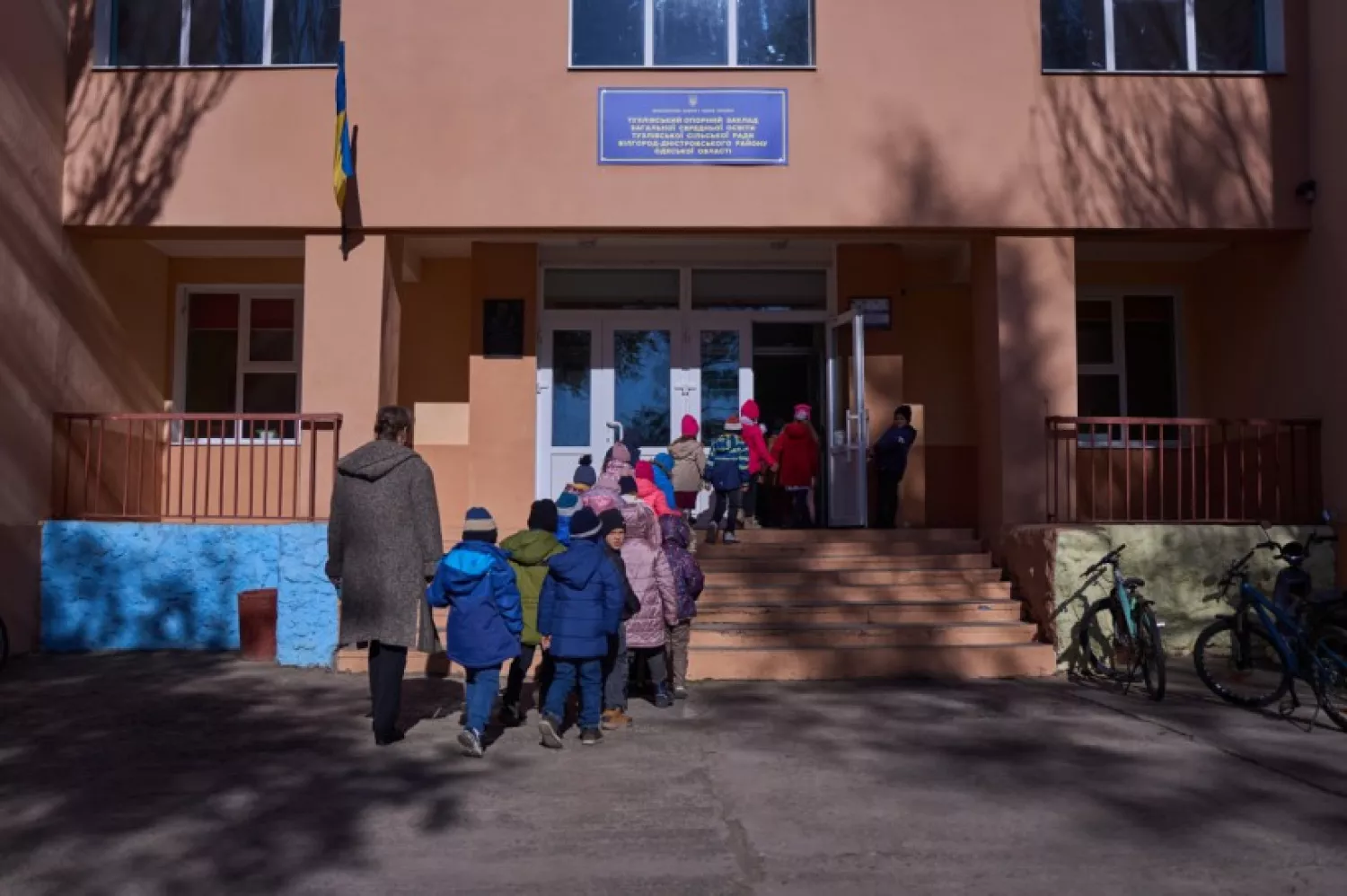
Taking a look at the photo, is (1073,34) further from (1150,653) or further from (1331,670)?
(1331,670)

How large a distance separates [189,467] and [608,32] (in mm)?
6247

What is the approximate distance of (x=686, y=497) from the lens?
40.1 feet

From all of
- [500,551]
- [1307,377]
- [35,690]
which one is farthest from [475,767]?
[1307,377]

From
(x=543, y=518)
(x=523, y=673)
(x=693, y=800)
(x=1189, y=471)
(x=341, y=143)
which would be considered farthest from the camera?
(x=1189, y=471)

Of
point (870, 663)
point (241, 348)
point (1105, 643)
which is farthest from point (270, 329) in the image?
point (1105, 643)

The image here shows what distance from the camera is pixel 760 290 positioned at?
14133 millimetres

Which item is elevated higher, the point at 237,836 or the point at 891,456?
the point at 891,456

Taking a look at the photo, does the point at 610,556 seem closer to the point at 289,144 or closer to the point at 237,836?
the point at 237,836

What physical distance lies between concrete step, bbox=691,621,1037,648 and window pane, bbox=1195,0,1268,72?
19.2ft

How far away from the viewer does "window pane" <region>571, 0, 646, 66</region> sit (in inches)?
468

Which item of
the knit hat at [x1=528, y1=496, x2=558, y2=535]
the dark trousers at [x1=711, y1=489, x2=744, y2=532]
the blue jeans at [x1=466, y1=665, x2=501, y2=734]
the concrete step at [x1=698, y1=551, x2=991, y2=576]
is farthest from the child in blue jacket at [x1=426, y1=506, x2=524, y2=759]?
the dark trousers at [x1=711, y1=489, x2=744, y2=532]

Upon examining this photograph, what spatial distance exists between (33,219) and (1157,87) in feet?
33.9

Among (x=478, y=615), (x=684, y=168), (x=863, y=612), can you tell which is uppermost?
(x=684, y=168)

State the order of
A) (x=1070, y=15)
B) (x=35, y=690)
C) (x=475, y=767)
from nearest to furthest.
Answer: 1. (x=475, y=767)
2. (x=35, y=690)
3. (x=1070, y=15)
